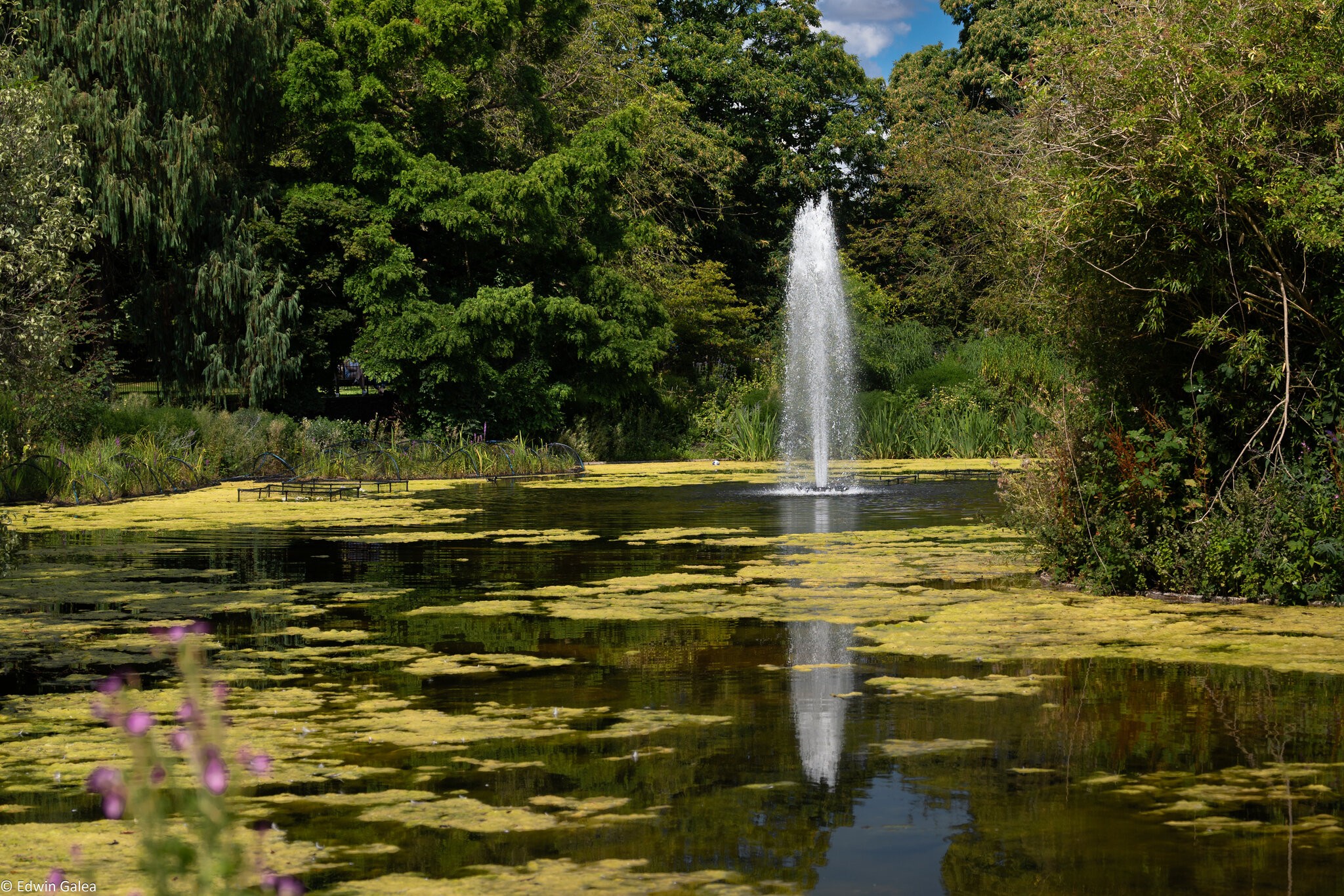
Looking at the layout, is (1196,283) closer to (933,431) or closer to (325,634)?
(325,634)

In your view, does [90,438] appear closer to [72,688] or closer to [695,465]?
[695,465]

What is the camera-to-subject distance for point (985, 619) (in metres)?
9.71

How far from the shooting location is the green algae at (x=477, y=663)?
8312mm

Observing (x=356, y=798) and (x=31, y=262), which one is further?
(x=31, y=262)

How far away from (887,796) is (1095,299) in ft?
19.5

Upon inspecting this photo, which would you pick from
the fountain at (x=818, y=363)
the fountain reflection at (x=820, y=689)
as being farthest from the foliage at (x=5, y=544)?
the fountain at (x=818, y=363)

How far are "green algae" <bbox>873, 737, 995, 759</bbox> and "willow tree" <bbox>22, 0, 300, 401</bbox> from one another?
80.1 ft

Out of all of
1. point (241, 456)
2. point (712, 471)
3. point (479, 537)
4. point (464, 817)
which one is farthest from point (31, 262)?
point (712, 471)

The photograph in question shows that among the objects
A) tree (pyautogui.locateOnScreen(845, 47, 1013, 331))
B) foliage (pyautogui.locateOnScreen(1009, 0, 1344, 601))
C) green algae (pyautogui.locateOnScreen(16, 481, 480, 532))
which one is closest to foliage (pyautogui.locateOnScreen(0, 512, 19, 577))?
green algae (pyautogui.locateOnScreen(16, 481, 480, 532))

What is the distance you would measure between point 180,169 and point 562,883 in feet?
84.8

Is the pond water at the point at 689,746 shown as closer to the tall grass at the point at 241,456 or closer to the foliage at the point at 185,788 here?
the foliage at the point at 185,788

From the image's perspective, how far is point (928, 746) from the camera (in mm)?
6461

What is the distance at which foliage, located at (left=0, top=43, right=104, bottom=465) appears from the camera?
15.9 meters

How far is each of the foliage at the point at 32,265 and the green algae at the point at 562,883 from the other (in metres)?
11.5
